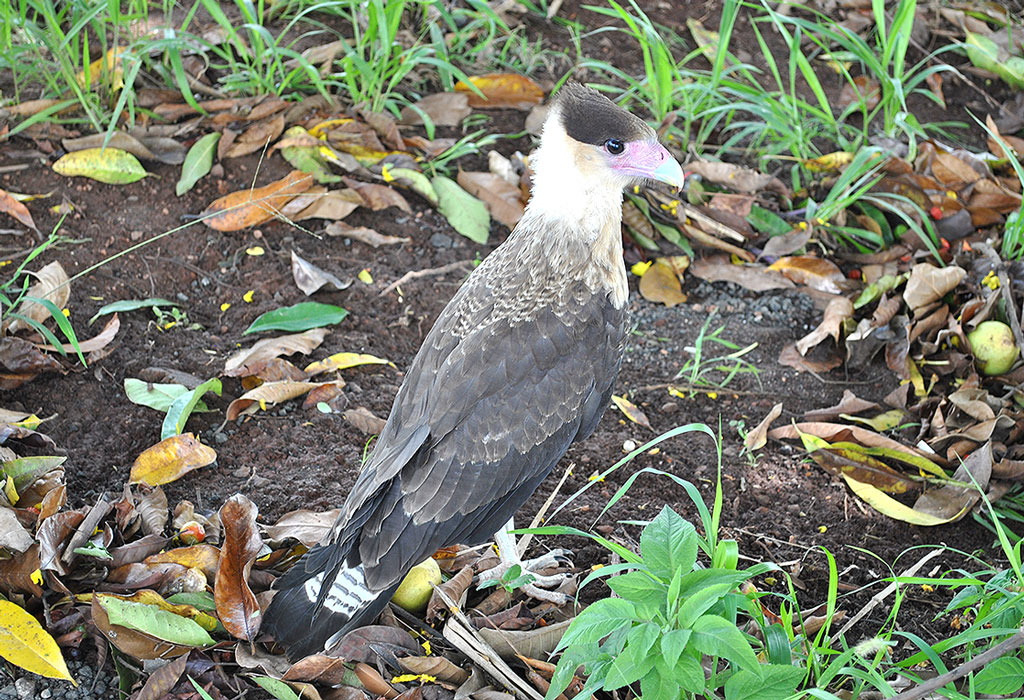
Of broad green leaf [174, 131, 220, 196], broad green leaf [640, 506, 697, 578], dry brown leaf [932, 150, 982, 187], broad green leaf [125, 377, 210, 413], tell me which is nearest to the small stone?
broad green leaf [125, 377, 210, 413]

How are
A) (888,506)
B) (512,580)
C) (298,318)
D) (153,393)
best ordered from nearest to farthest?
(512,580), (888,506), (153,393), (298,318)

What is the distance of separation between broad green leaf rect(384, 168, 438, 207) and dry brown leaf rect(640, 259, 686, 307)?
1104 mm

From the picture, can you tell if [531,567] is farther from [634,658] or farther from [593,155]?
[593,155]

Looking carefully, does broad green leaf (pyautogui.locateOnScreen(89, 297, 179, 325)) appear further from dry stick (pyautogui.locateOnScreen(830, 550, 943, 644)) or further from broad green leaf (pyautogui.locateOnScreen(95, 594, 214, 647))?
dry stick (pyautogui.locateOnScreen(830, 550, 943, 644))

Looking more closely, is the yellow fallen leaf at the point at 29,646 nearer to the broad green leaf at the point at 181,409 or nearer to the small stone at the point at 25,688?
the small stone at the point at 25,688

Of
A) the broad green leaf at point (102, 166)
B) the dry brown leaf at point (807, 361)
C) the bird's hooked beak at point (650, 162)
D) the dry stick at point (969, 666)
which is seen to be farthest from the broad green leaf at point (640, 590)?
the broad green leaf at point (102, 166)

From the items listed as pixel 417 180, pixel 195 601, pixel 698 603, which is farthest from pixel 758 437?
pixel 195 601

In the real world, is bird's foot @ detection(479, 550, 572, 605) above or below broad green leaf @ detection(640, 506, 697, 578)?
below

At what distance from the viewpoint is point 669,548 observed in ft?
7.99

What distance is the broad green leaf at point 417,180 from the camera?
4695 millimetres

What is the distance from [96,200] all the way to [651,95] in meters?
2.84

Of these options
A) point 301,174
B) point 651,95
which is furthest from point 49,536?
point 651,95

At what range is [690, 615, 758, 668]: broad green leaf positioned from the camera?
2.17 meters

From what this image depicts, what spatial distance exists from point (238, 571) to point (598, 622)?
128 centimetres
